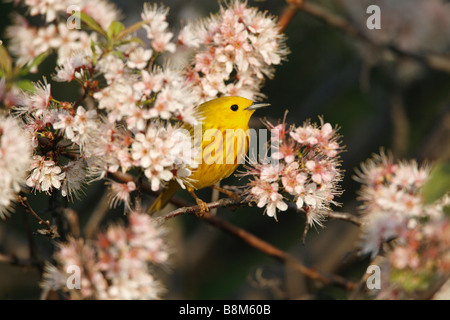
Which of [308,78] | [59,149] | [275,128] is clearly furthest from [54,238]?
[308,78]

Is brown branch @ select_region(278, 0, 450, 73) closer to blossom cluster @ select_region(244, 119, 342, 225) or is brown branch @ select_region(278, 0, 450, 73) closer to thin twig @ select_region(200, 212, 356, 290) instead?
thin twig @ select_region(200, 212, 356, 290)

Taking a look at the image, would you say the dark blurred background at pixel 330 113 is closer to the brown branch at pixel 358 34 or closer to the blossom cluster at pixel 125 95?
the brown branch at pixel 358 34

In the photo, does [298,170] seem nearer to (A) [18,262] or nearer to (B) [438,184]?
(B) [438,184]

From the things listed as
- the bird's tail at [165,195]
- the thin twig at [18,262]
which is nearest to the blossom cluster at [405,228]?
the bird's tail at [165,195]

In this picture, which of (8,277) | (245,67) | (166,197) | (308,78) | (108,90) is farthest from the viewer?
(308,78)
